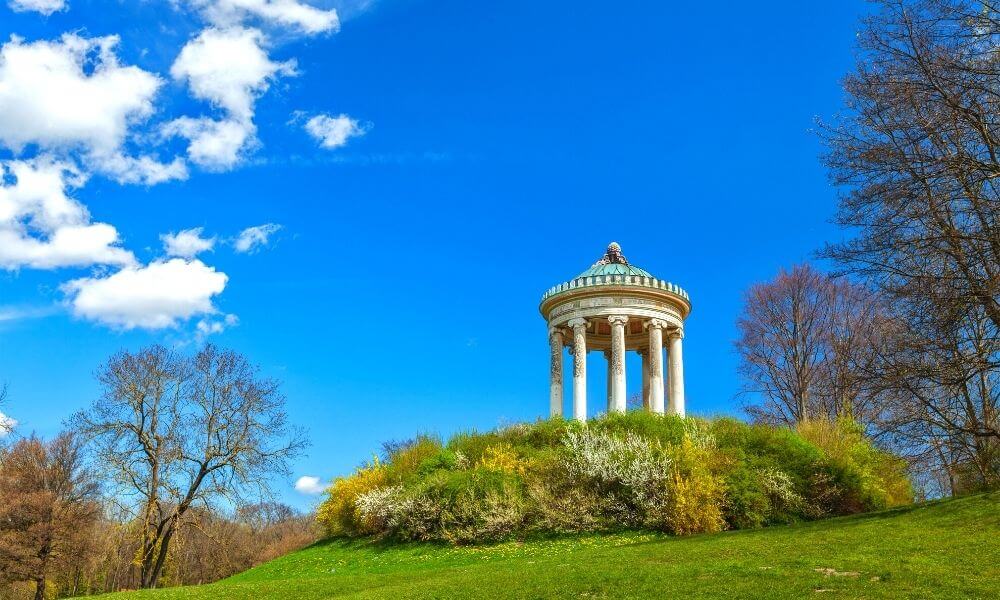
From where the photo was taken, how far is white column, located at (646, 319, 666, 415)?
2989 cm

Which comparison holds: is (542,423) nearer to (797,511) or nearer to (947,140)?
(797,511)

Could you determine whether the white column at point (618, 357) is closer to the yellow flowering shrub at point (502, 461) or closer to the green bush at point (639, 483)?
the green bush at point (639, 483)

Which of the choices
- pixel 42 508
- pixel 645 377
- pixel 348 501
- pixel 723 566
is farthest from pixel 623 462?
pixel 42 508

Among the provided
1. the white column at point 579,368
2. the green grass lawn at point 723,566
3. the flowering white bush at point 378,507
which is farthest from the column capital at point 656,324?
the green grass lawn at point 723,566

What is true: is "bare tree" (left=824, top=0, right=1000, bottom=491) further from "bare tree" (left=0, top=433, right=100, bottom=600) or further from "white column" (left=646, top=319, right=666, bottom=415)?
"bare tree" (left=0, top=433, right=100, bottom=600)

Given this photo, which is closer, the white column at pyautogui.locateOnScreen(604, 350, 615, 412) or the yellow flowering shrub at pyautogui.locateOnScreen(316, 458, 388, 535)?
the yellow flowering shrub at pyautogui.locateOnScreen(316, 458, 388, 535)

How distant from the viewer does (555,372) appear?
30656 millimetres

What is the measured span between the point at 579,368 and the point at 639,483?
1056 cm

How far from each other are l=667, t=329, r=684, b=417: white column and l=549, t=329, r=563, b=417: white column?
14.3 ft

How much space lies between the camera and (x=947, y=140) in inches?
600

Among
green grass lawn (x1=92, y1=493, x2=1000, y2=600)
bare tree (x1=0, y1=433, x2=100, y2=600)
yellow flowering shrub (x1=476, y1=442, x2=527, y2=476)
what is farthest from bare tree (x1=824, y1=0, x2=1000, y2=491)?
bare tree (x1=0, y1=433, x2=100, y2=600)

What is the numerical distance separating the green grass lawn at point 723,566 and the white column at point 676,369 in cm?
1268

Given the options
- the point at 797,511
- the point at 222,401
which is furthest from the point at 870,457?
the point at 222,401

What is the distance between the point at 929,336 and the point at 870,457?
27.7 ft
